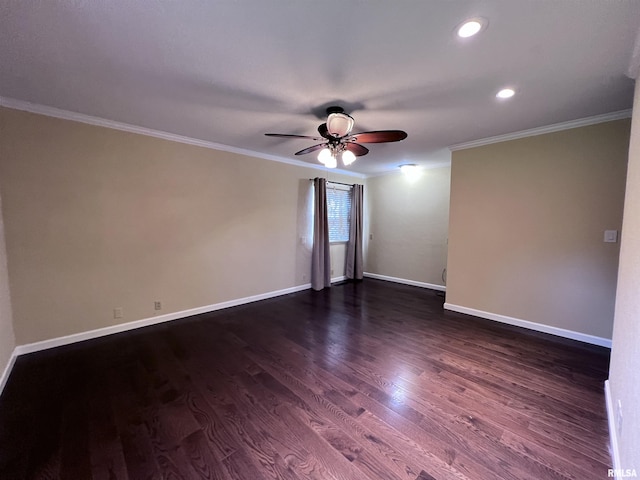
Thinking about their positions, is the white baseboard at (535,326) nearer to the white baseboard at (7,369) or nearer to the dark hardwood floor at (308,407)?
the dark hardwood floor at (308,407)

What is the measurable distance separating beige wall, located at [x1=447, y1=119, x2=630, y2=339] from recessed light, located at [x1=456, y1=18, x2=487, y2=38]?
2.35m

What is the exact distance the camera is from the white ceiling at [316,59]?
1353mm

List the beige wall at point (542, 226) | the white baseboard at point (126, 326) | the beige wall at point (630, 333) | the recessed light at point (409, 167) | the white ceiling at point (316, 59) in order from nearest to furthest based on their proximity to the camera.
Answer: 1. the beige wall at point (630, 333)
2. the white ceiling at point (316, 59)
3. the white baseboard at point (126, 326)
4. the beige wall at point (542, 226)
5. the recessed light at point (409, 167)

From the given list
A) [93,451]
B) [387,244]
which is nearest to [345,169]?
[387,244]

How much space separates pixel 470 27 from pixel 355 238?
4436 millimetres

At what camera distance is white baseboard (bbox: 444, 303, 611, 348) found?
110 inches

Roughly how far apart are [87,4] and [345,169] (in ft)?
14.6

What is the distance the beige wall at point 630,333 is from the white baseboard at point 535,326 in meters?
1.48

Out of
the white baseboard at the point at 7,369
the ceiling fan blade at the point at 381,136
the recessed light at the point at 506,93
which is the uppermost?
the recessed light at the point at 506,93

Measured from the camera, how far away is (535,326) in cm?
318

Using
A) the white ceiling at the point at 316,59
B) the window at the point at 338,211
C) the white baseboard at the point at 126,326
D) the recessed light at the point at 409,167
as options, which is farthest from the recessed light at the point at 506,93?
the white baseboard at the point at 126,326

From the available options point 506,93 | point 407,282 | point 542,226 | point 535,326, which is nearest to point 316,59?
point 506,93

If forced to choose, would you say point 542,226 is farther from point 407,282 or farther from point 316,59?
point 316,59

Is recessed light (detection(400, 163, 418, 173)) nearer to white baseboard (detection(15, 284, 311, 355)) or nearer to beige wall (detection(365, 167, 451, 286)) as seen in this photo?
beige wall (detection(365, 167, 451, 286))
